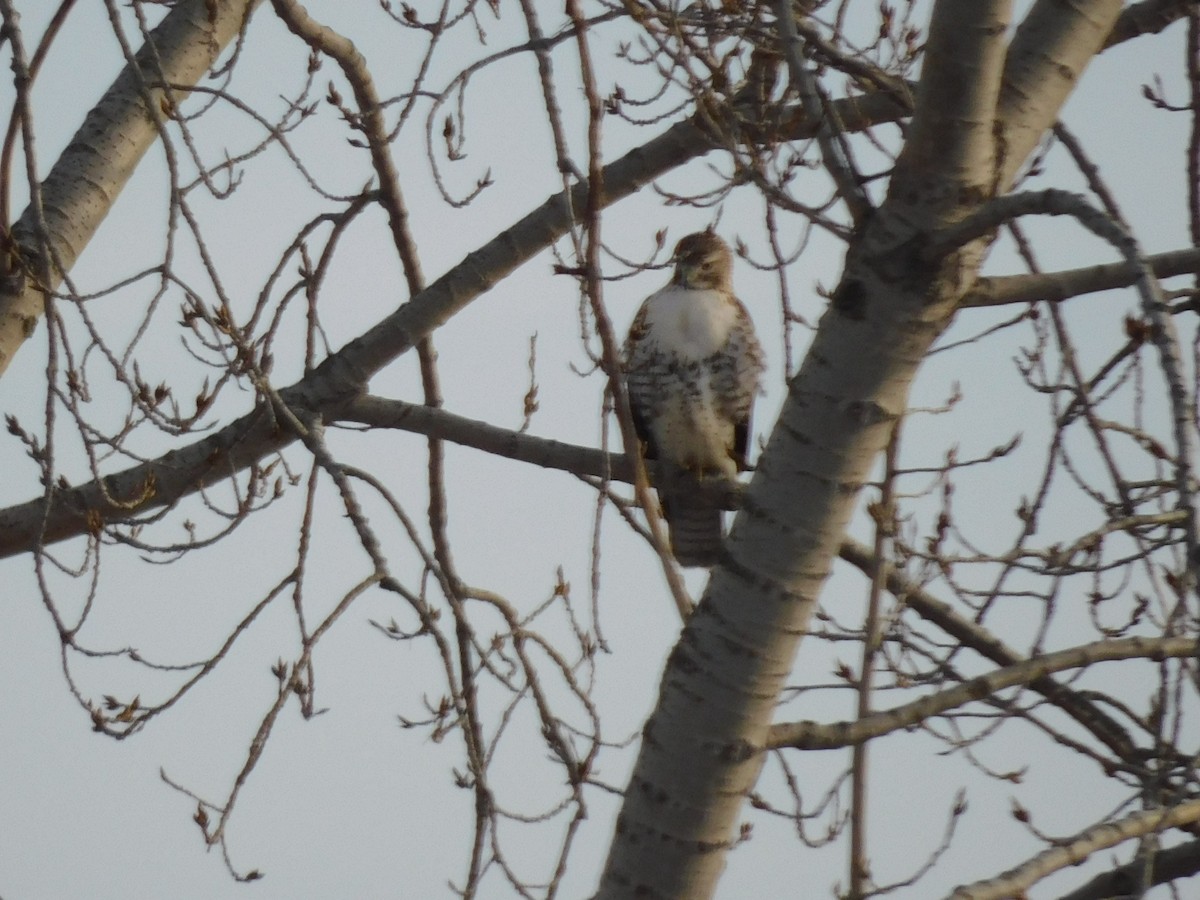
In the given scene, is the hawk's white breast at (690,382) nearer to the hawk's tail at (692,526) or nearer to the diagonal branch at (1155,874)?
the hawk's tail at (692,526)

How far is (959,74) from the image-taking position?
6.72 feet

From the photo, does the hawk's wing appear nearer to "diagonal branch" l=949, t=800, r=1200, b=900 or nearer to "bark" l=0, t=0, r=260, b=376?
"bark" l=0, t=0, r=260, b=376

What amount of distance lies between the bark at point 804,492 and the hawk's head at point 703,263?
2.79 meters

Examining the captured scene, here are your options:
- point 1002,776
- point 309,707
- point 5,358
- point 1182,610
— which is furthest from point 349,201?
point 1182,610

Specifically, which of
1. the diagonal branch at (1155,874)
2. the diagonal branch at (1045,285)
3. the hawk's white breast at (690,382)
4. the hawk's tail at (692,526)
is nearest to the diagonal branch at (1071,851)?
the diagonal branch at (1155,874)

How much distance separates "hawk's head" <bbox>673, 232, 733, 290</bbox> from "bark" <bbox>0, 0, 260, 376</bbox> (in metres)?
1.76

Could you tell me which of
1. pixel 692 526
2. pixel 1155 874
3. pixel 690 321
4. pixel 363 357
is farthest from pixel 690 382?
pixel 1155 874

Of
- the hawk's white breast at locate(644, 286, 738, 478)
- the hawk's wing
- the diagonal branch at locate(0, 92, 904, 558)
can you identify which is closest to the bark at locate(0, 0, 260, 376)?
the diagonal branch at locate(0, 92, 904, 558)

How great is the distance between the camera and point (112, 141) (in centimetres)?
375

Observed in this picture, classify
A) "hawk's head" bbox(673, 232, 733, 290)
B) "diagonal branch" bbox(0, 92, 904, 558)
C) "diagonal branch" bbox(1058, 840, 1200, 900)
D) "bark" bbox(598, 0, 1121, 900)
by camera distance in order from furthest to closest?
"hawk's head" bbox(673, 232, 733, 290)
"diagonal branch" bbox(0, 92, 904, 558)
"diagonal branch" bbox(1058, 840, 1200, 900)
"bark" bbox(598, 0, 1121, 900)

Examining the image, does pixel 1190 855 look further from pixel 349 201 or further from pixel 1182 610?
pixel 349 201

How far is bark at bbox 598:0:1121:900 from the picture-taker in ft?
6.98

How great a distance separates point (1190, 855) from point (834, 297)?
1.19 m

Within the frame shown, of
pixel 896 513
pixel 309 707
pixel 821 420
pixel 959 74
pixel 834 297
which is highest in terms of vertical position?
pixel 896 513
